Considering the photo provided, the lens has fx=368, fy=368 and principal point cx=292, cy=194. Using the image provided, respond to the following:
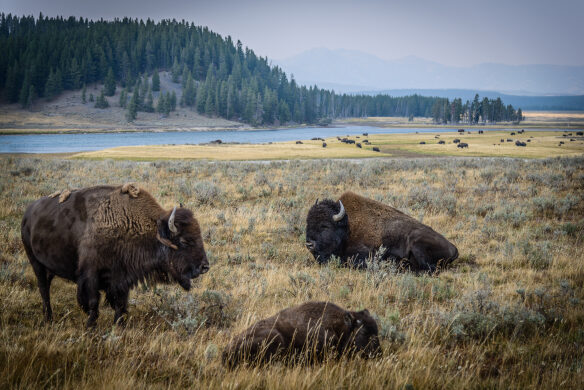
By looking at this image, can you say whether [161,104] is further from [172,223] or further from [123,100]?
[172,223]

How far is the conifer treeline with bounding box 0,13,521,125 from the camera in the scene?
117 metres

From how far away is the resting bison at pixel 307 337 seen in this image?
A: 3.25 metres

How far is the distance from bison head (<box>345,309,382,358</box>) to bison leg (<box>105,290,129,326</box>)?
264 cm

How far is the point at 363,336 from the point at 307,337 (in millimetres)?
554

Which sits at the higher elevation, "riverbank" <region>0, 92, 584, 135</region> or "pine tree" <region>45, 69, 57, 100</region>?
"pine tree" <region>45, 69, 57, 100</region>

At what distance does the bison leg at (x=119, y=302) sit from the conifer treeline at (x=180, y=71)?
4667 inches

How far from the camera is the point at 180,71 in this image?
144 metres

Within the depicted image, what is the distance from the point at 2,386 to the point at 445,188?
15.0 meters

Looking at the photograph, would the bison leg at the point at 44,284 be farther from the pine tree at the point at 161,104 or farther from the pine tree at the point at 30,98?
the pine tree at the point at 30,98

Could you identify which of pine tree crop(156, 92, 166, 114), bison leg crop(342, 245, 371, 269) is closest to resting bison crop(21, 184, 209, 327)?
bison leg crop(342, 245, 371, 269)

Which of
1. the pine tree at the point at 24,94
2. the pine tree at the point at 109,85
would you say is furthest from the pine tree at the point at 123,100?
the pine tree at the point at 24,94

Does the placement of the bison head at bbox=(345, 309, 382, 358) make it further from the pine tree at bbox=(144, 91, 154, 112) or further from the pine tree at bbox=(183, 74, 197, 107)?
the pine tree at bbox=(183, 74, 197, 107)

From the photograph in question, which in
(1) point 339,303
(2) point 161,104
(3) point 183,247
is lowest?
(1) point 339,303

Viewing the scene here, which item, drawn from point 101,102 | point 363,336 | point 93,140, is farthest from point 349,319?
point 101,102
